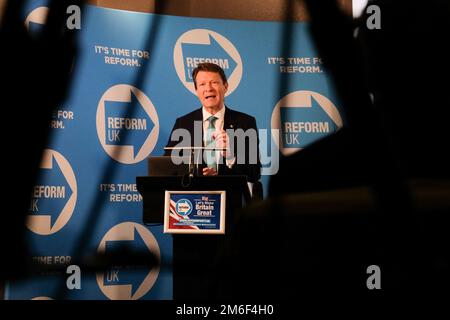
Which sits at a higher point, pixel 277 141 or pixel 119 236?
pixel 277 141

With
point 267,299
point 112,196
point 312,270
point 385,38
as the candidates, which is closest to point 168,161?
point 112,196

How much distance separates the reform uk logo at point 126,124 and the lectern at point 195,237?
1.44m

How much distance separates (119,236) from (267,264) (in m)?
3.27

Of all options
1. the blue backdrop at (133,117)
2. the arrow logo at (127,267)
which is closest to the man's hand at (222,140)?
the blue backdrop at (133,117)

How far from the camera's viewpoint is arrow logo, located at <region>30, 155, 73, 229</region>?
4512mm

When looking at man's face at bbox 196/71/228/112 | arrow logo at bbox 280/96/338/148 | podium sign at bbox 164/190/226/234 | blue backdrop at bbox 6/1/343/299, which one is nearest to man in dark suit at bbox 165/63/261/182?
man's face at bbox 196/71/228/112

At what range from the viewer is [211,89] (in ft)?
16.3

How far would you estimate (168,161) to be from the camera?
3605mm

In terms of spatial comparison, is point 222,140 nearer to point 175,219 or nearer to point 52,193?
point 52,193

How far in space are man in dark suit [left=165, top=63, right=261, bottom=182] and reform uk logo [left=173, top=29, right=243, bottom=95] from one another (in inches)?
5.4

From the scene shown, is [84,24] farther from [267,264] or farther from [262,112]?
→ [267,264]

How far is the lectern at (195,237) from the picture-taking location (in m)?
3.39

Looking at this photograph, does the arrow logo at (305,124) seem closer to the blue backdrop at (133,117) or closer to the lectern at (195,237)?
the blue backdrop at (133,117)

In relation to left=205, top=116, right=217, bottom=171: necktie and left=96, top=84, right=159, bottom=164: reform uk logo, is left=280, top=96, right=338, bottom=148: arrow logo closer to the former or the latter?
left=205, top=116, right=217, bottom=171: necktie
